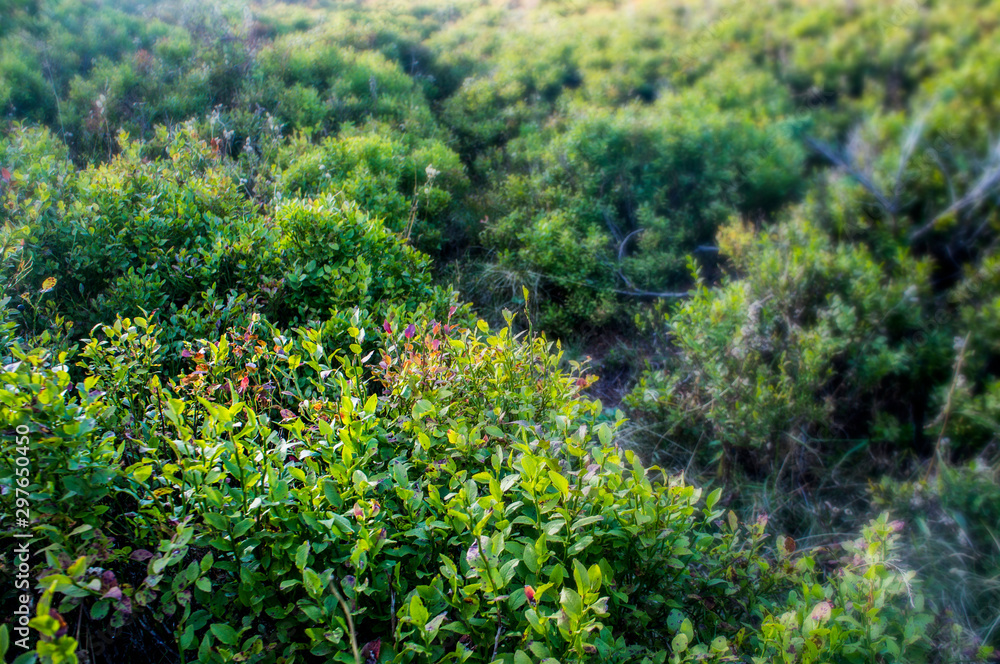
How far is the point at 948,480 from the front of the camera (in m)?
2.85

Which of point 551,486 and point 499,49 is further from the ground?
point 499,49

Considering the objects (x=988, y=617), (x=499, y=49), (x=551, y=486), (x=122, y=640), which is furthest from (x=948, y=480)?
(x=499, y=49)

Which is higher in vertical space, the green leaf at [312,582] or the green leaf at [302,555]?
the green leaf at [302,555]

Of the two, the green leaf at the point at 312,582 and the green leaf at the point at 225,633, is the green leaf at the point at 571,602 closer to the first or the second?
the green leaf at the point at 312,582

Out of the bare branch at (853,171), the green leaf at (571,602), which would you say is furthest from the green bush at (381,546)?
the bare branch at (853,171)

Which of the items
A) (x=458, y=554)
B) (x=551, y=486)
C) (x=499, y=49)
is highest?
(x=499, y=49)

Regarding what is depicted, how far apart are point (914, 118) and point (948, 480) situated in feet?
9.66

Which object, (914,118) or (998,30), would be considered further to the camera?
(914,118)

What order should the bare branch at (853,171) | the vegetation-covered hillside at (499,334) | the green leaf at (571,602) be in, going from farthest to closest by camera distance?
the bare branch at (853,171), the vegetation-covered hillside at (499,334), the green leaf at (571,602)

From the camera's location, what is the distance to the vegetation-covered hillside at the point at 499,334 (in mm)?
1168

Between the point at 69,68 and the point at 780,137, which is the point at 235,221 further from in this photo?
the point at 780,137

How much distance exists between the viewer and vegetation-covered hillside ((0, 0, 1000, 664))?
3.83ft

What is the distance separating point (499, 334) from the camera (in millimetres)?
2025

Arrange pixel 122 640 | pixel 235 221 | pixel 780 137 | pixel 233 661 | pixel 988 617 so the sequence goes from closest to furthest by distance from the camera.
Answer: pixel 233 661 → pixel 122 640 → pixel 988 617 → pixel 235 221 → pixel 780 137
